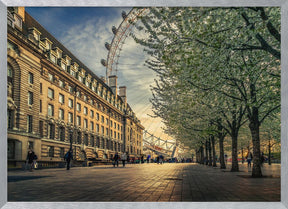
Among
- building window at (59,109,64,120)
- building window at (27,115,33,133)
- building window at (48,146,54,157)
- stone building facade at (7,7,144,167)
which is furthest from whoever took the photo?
building window at (59,109,64,120)

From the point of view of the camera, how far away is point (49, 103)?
39.8m

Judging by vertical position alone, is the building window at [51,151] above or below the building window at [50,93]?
below

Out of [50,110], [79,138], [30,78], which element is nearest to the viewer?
[30,78]

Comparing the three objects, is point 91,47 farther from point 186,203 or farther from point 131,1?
point 186,203

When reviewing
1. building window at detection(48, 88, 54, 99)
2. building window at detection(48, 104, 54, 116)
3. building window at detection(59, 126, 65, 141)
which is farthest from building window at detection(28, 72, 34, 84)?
building window at detection(59, 126, 65, 141)

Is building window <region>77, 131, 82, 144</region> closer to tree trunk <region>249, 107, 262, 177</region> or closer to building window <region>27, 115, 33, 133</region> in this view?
building window <region>27, 115, 33, 133</region>

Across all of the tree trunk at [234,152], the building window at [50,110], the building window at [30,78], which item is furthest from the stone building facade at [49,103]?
the tree trunk at [234,152]

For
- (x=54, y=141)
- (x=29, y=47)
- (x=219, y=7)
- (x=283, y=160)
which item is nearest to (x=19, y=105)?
(x=29, y=47)

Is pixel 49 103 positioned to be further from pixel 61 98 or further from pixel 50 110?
pixel 61 98

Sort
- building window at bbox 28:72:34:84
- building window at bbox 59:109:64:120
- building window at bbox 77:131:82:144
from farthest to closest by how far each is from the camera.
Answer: building window at bbox 77:131:82:144, building window at bbox 59:109:64:120, building window at bbox 28:72:34:84

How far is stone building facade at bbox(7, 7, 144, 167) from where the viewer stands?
25250 millimetres

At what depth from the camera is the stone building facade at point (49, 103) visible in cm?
2525

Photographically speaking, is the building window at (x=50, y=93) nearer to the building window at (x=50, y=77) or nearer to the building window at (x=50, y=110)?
the building window at (x=50, y=110)

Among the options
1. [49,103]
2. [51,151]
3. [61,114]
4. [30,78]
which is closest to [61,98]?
[61,114]
